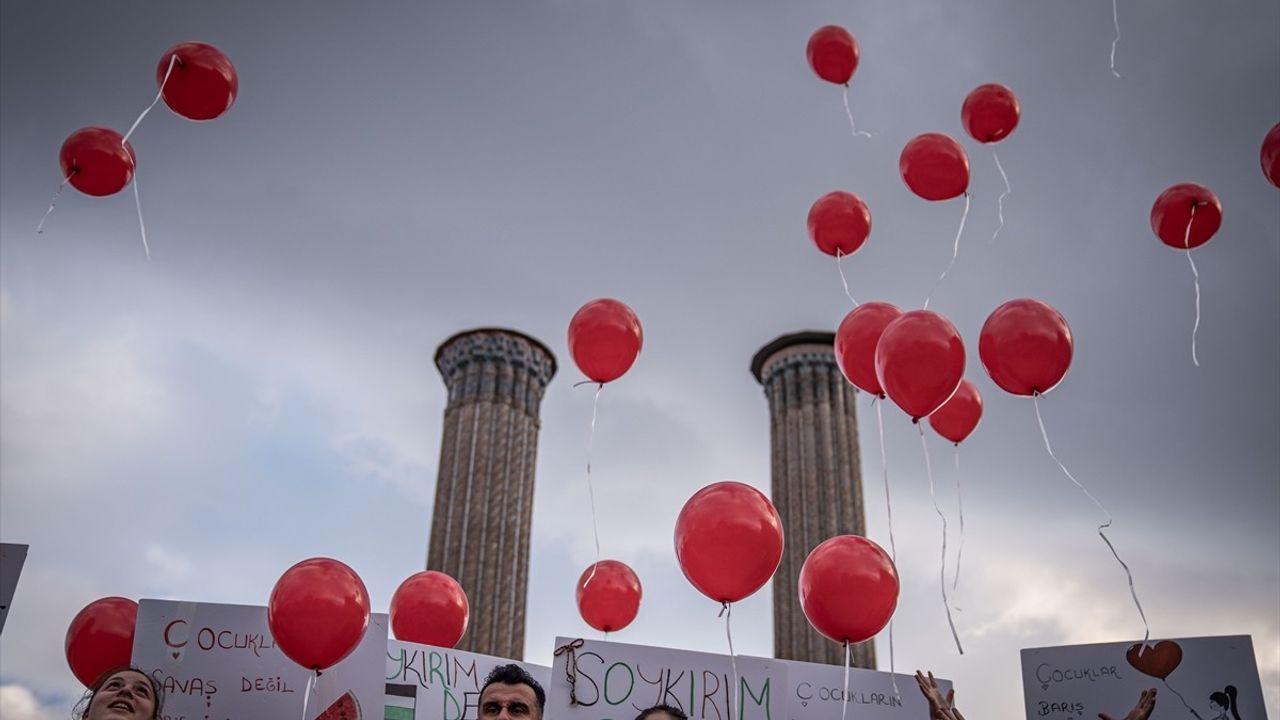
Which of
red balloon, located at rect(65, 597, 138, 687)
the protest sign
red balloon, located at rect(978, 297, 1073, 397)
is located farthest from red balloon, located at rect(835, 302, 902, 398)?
the protest sign

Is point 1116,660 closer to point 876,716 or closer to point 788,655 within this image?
point 876,716

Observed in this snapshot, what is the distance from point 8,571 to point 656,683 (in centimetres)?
252

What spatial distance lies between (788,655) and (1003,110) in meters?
19.4

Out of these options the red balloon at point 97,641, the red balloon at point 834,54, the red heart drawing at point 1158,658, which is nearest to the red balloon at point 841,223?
the red balloon at point 834,54

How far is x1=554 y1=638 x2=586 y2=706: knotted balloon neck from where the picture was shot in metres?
3.56

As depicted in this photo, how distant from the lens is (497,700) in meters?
3.32

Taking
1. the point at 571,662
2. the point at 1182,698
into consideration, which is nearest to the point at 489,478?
the point at 571,662

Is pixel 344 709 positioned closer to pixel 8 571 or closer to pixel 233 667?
pixel 233 667

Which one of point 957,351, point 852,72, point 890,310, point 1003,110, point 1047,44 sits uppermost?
point 1047,44

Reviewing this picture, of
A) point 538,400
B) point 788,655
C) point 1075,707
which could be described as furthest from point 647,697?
point 538,400

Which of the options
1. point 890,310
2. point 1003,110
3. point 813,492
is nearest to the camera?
point 890,310

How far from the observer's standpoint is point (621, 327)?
4934mm

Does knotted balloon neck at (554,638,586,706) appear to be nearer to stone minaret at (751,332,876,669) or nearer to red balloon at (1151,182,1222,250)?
red balloon at (1151,182,1222,250)

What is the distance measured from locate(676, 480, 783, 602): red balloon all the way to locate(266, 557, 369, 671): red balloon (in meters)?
1.25
